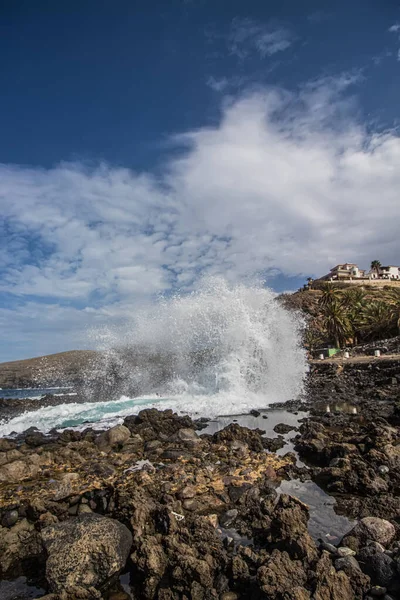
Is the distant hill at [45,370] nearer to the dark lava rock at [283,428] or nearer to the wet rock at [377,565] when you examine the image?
the dark lava rock at [283,428]

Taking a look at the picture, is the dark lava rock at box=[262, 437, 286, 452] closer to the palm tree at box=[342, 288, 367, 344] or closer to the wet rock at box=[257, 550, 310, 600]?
the wet rock at box=[257, 550, 310, 600]

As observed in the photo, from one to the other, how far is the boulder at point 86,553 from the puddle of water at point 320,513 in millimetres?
3451

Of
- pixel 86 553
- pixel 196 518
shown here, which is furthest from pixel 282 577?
pixel 86 553

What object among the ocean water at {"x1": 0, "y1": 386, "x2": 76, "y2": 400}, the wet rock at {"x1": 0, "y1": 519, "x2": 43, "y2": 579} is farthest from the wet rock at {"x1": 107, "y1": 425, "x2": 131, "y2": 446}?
the ocean water at {"x1": 0, "y1": 386, "x2": 76, "y2": 400}

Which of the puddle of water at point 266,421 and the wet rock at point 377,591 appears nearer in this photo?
the wet rock at point 377,591

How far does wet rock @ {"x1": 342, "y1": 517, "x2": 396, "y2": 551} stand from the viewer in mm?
6023

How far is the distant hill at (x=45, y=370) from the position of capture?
4833 inches

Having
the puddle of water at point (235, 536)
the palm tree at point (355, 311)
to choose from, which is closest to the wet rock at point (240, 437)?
the puddle of water at point (235, 536)

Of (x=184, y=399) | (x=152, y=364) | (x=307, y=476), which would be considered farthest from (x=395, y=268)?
(x=307, y=476)

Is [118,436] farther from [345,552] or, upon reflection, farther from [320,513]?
[345,552]

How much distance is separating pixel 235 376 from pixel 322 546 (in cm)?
2182

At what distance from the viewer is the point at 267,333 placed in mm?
30312

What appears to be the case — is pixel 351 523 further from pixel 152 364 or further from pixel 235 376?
pixel 152 364

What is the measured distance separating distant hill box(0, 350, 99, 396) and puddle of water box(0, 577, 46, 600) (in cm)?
11645
